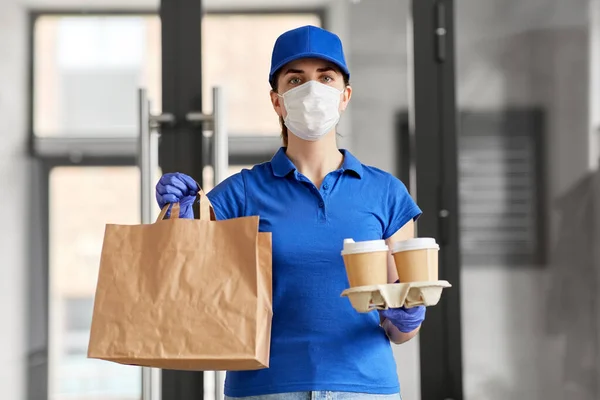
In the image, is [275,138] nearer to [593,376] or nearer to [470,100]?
[470,100]

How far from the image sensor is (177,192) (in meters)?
1.46

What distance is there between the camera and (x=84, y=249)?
2330mm

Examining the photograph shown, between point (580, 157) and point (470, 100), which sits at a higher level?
point (470, 100)

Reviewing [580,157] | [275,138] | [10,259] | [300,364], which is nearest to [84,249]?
[10,259]

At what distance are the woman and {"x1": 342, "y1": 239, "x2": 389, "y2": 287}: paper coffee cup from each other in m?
0.10

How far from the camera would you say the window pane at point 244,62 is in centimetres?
236

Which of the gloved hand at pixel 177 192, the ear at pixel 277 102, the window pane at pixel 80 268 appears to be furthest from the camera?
the window pane at pixel 80 268

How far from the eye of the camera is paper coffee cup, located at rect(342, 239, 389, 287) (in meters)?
1.35

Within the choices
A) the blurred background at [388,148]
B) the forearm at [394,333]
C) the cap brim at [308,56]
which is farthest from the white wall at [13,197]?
the forearm at [394,333]

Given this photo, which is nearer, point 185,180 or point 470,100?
point 185,180

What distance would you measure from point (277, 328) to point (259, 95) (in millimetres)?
1064

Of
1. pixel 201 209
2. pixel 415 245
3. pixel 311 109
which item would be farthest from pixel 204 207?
pixel 415 245

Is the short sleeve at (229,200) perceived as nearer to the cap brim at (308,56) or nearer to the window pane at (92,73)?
the cap brim at (308,56)

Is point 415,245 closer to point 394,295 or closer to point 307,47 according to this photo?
point 394,295
